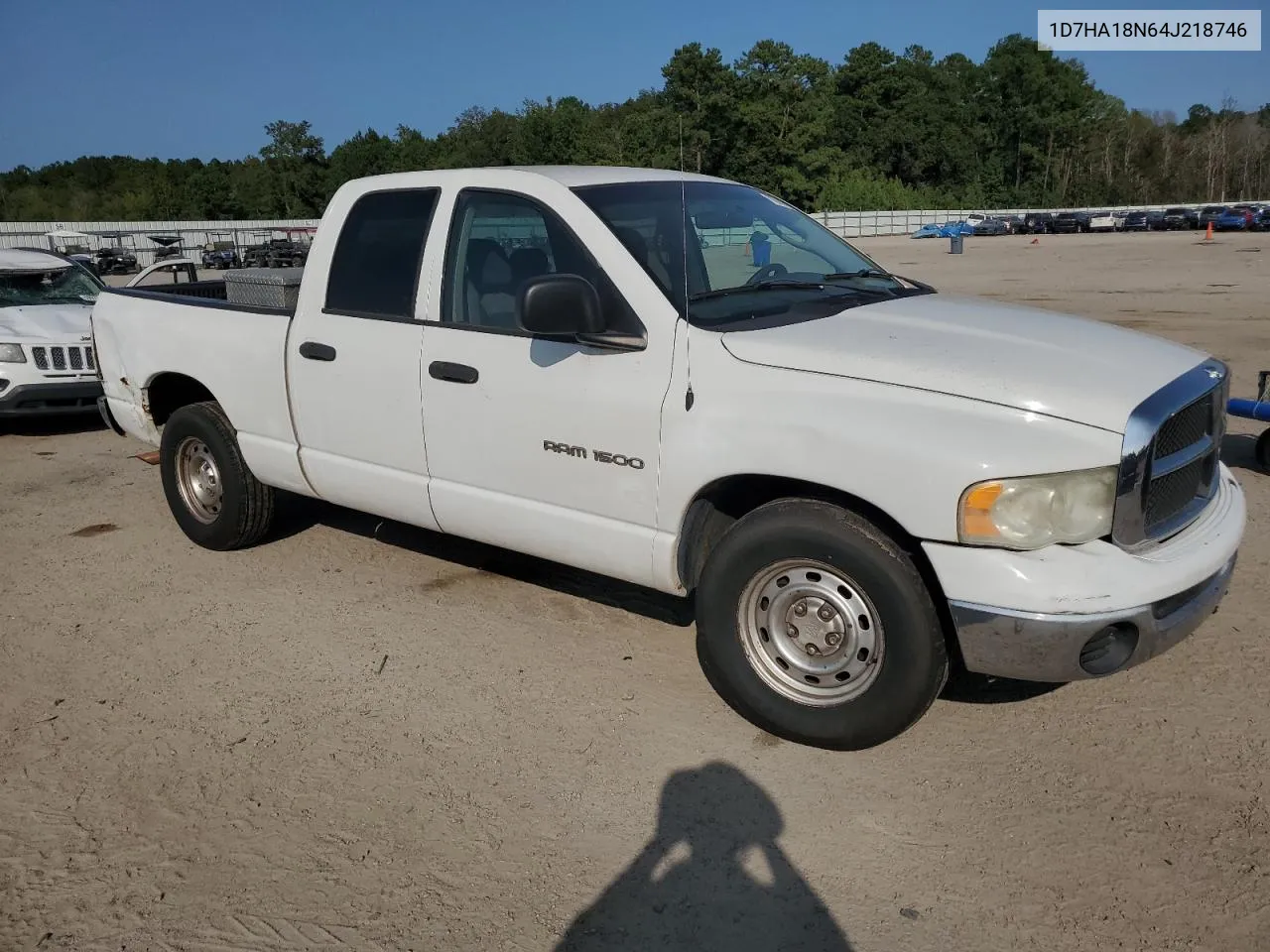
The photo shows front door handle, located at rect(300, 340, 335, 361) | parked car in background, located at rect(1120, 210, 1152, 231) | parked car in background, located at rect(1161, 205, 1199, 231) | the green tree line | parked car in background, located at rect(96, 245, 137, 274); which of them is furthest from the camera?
the green tree line

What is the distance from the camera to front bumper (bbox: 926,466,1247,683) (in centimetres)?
311

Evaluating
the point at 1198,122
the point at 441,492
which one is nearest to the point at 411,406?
the point at 441,492

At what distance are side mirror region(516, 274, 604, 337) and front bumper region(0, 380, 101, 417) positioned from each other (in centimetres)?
736

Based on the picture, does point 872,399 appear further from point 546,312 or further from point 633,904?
point 633,904

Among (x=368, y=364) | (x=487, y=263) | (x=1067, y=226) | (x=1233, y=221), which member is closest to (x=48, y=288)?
(x=368, y=364)

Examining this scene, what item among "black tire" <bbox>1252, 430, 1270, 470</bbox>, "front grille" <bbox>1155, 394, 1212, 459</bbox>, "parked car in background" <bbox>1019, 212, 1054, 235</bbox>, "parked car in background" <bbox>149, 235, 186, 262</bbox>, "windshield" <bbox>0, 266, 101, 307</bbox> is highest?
"parked car in background" <bbox>149, 235, 186, 262</bbox>

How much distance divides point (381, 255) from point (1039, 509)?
3.12 meters

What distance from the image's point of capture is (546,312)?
3656mm

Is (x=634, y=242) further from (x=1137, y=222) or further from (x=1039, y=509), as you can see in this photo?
(x=1137, y=222)

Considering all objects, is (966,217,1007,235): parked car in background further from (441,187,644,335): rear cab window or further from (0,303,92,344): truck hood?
(441,187,644,335): rear cab window

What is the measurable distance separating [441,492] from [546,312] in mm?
1248

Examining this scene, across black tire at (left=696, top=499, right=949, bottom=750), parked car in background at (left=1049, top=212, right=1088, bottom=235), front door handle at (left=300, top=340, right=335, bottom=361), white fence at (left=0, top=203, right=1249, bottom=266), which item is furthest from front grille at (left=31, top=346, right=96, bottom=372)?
parked car in background at (left=1049, top=212, right=1088, bottom=235)

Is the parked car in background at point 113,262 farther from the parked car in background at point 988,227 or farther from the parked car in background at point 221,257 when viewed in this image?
the parked car in background at point 988,227

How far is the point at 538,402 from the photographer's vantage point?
412cm
